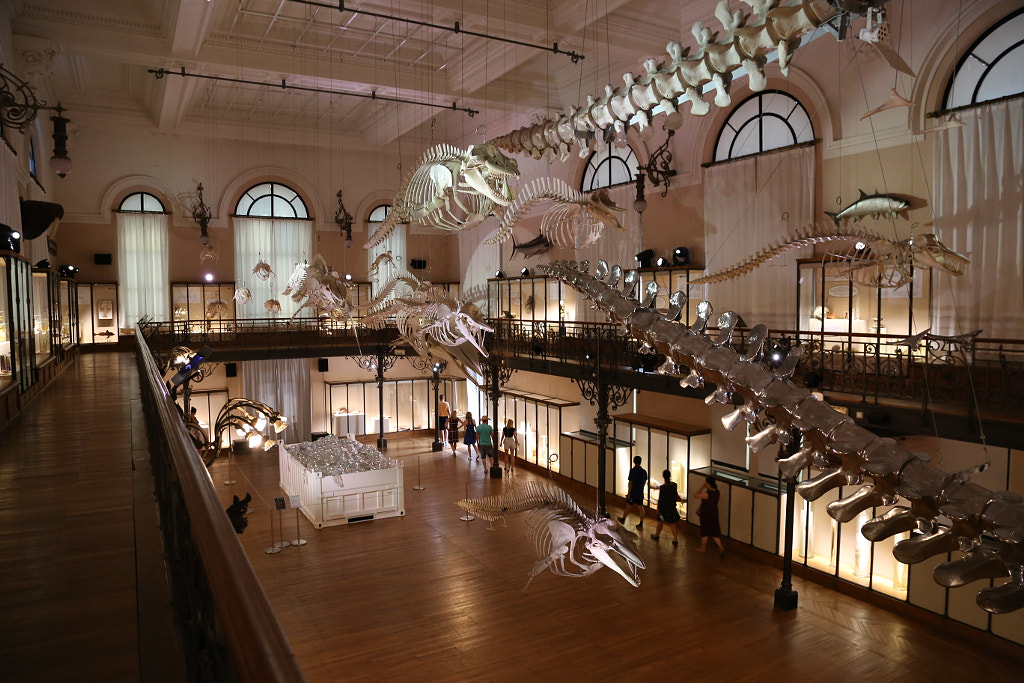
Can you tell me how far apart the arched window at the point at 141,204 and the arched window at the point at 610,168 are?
41.2ft

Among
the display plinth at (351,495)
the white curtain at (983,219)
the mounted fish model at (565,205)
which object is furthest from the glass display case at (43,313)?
the white curtain at (983,219)

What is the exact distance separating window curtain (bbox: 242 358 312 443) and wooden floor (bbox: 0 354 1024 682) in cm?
835

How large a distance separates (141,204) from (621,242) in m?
14.1

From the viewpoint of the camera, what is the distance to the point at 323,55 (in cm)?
1473

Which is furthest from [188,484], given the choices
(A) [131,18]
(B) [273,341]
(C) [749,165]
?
(B) [273,341]

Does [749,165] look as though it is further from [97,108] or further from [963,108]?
[97,108]

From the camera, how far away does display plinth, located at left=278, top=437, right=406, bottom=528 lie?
12.2 m

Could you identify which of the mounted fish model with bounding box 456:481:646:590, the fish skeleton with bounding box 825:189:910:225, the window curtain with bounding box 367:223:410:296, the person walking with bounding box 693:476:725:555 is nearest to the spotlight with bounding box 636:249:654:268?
the fish skeleton with bounding box 825:189:910:225

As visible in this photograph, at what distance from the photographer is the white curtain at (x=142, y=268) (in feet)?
62.8

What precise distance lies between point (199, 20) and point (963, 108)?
1235 cm

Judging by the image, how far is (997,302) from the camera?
8969 mm

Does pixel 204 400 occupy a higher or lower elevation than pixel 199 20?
lower

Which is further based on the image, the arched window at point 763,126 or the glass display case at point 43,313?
the arched window at point 763,126

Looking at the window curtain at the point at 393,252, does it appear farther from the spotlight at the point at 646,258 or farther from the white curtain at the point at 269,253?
the spotlight at the point at 646,258
